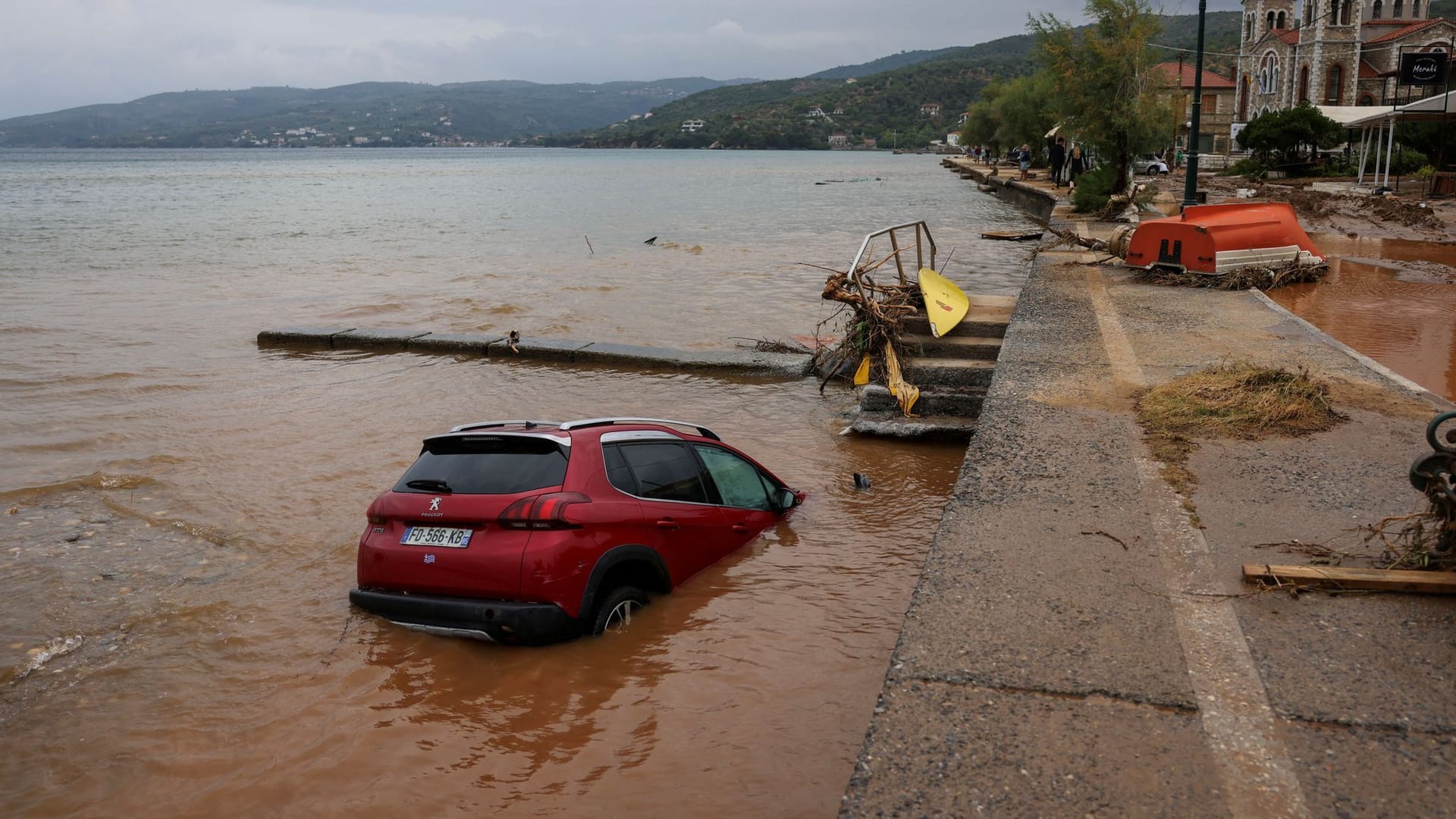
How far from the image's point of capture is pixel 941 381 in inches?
469

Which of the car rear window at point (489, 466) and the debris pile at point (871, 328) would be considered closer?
the car rear window at point (489, 466)

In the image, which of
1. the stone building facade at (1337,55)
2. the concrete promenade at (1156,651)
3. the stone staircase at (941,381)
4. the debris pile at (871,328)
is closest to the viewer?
the concrete promenade at (1156,651)

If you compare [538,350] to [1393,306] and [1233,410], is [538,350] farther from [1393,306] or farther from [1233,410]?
[1393,306]

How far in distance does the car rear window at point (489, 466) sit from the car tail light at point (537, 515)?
13 centimetres

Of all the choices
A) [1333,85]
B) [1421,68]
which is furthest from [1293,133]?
[1333,85]

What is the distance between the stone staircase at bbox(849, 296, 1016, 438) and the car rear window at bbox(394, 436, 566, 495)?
5522 millimetres

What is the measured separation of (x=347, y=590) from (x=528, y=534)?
2.23 m

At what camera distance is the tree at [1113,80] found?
97.2 ft

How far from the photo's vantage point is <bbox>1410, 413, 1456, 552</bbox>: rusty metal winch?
15.7 ft

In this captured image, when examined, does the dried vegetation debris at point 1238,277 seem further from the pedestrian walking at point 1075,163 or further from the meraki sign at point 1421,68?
the meraki sign at point 1421,68

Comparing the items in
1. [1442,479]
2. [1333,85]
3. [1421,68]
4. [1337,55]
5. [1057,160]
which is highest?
[1337,55]

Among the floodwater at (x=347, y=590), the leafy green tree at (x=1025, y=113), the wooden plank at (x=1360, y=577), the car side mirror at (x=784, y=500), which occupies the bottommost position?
the floodwater at (x=347, y=590)

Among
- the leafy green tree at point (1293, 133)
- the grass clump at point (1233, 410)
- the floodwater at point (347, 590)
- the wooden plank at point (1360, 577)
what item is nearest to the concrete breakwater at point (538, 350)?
the floodwater at point (347, 590)

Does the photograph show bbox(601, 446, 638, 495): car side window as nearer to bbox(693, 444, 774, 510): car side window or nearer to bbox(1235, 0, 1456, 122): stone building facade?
bbox(693, 444, 774, 510): car side window
